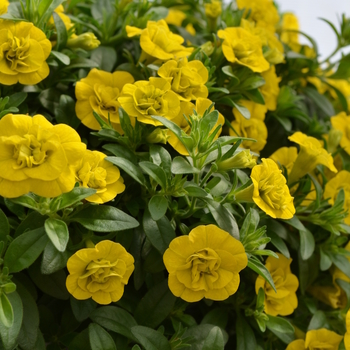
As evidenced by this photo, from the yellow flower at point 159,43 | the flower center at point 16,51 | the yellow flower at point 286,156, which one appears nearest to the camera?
the flower center at point 16,51

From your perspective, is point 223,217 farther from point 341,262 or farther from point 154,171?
point 341,262

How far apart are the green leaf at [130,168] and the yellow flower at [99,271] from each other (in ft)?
0.43

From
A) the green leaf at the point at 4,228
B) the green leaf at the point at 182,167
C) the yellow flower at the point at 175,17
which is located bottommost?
the green leaf at the point at 4,228

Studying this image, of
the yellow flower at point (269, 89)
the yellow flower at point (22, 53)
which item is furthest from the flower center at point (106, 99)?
the yellow flower at point (269, 89)

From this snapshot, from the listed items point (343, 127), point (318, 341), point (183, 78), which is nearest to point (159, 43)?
point (183, 78)

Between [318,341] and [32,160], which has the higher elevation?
[32,160]

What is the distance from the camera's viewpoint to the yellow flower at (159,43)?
101 cm

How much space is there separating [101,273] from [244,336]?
35 cm

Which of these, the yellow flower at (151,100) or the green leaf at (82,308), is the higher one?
the yellow flower at (151,100)

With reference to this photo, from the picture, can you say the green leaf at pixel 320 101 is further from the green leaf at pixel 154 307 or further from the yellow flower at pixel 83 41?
the green leaf at pixel 154 307

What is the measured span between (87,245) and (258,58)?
0.61 meters

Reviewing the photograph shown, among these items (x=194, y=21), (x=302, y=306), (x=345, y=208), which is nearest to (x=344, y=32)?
(x=194, y=21)

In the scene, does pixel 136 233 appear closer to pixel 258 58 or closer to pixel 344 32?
pixel 258 58

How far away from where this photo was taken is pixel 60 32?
3.35 feet
